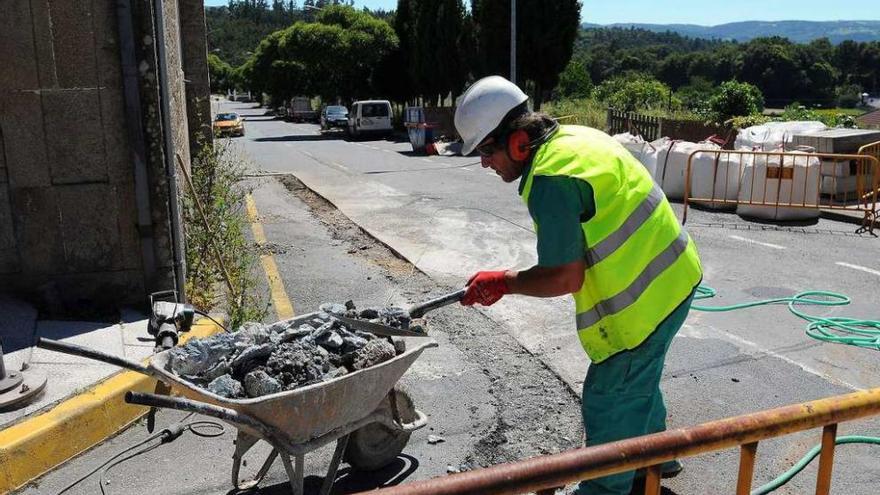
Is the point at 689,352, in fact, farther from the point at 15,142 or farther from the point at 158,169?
the point at 15,142

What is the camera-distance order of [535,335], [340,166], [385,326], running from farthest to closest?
[340,166] → [535,335] → [385,326]

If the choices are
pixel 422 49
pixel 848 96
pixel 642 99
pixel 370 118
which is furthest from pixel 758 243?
pixel 848 96

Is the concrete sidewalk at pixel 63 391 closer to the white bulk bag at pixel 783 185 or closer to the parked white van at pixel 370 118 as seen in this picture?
the white bulk bag at pixel 783 185

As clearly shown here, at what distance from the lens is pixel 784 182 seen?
35.9ft

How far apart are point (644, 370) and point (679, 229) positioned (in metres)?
0.64

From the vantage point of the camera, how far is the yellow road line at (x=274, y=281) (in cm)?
674

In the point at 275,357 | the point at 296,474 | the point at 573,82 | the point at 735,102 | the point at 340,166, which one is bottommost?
the point at 340,166

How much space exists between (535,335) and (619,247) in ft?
10.5

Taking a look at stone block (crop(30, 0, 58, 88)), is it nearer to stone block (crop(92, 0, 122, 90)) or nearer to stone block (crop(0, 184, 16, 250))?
stone block (crop(92, 0, 122, 90))

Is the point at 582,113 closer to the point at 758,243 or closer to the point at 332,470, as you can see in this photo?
the point at 758,243

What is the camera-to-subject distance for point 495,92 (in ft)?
10.1

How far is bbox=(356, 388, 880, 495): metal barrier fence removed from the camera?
5.45 feet

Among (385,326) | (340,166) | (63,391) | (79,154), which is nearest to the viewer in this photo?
(385,326)

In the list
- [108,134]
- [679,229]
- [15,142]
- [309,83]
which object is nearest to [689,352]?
[679,229]
